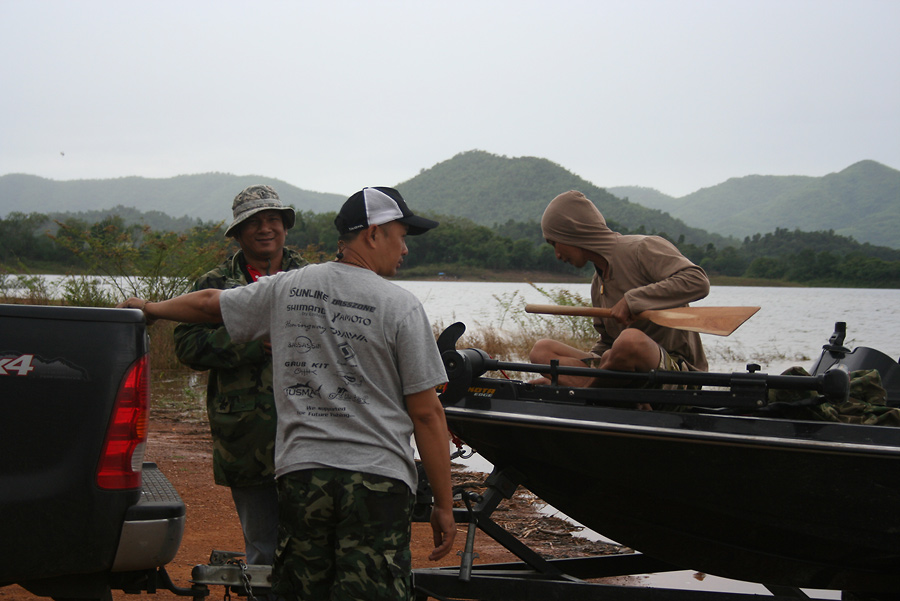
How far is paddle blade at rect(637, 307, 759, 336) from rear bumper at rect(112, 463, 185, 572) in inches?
89.8

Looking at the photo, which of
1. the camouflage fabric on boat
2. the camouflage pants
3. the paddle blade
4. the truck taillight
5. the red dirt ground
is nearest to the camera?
the camouflage pants

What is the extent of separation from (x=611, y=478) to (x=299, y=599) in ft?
5.22

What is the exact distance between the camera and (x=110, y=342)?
2580mm

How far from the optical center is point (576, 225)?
4.05 m

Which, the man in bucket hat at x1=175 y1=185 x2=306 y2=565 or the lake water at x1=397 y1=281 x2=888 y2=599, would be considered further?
the lake water at x1=397 y1=281 x2=888 y2=599

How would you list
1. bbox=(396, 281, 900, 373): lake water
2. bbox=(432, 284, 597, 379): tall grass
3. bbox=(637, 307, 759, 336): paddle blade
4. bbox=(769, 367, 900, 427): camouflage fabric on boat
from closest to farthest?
bbox=(769, 367, 900, 427): camouflage fabric on boat
bbox=(637, 307, 759, 336): paddle blade
bbox=(432, 284, 597, 379): tall grass
bbox=(396, 281, 900, 373): lake water

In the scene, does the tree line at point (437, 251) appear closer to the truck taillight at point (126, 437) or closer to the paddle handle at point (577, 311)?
the paddle handle at point (577, 311)

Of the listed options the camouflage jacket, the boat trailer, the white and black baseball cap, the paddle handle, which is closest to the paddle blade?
the paddle handle

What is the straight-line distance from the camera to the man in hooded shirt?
3854 millimetres

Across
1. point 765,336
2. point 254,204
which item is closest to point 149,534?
point 254,204

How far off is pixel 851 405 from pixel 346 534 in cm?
246

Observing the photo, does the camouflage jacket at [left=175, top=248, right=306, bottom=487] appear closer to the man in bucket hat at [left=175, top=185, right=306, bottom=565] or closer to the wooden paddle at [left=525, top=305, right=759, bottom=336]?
the man in bucket hat at [left=175, top=185, right=306, bottom=565]

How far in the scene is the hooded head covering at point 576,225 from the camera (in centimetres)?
404

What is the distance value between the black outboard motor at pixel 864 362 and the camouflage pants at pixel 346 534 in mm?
2685
